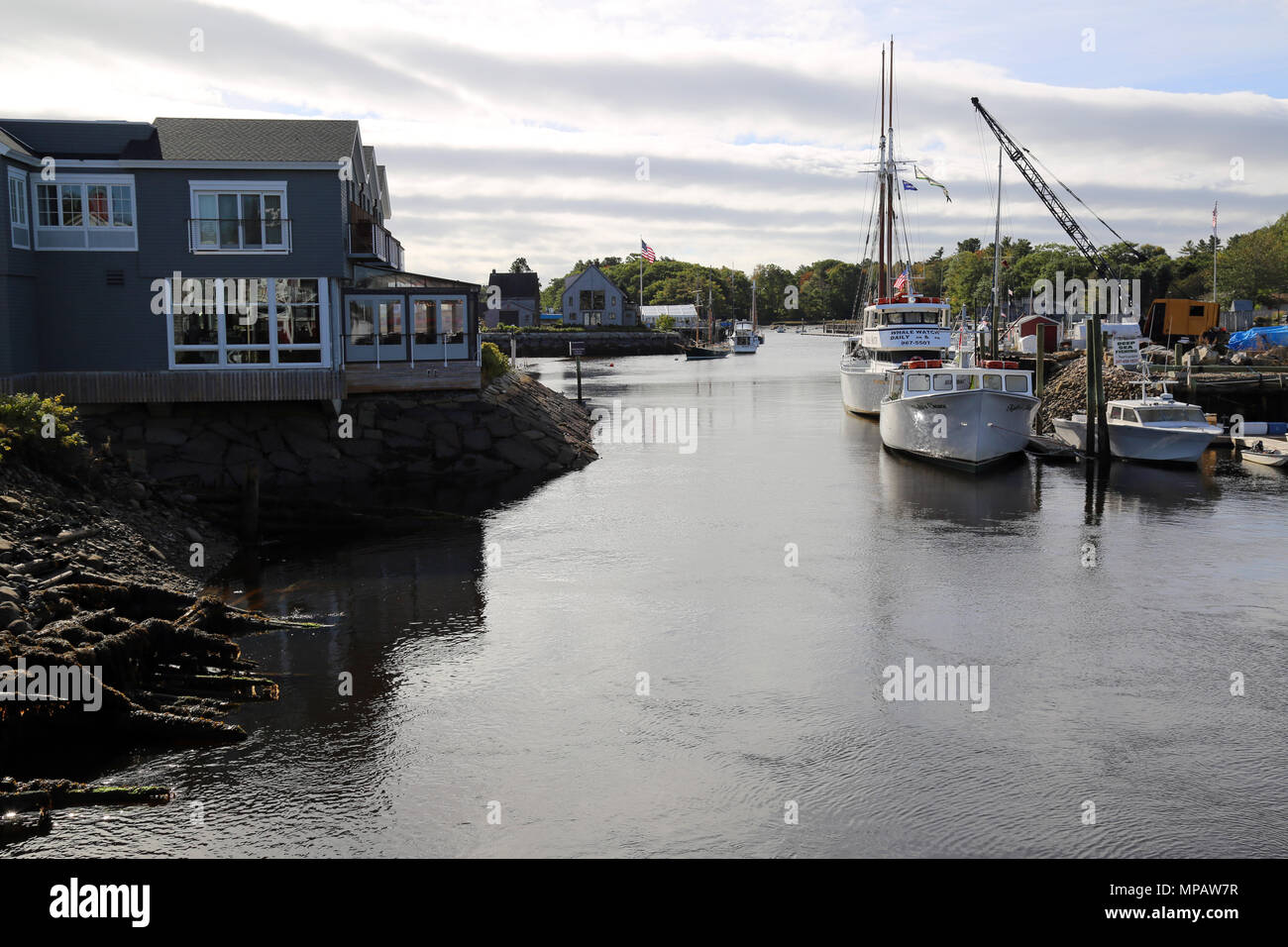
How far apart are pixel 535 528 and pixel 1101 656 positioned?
52.7 feet

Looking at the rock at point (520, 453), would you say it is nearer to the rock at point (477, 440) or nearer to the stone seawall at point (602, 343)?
the rock at point (477, 440)

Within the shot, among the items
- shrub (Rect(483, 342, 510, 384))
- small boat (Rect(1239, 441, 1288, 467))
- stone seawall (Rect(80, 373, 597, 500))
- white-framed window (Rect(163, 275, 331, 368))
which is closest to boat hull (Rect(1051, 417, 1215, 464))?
small boat (Rect(1239, 441, 1288, 467))

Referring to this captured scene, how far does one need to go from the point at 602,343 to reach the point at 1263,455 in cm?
10887

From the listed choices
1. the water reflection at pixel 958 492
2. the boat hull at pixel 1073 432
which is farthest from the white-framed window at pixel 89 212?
the boat hull at pixel 1073 432

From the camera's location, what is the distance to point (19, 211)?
32.8m

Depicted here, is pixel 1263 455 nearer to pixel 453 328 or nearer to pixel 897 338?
pixel 897 338

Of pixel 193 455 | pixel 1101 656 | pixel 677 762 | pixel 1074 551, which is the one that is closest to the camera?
pixel 677 762

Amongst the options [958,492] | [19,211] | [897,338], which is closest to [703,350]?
[897,338]

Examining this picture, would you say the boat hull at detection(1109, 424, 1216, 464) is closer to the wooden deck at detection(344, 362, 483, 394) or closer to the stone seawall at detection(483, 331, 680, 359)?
the wooden deck at detection(344, 362, 483, 394)

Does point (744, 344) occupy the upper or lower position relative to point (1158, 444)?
upper

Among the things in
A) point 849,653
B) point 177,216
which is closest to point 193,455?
point 177,216

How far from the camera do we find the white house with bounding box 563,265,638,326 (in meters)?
155
